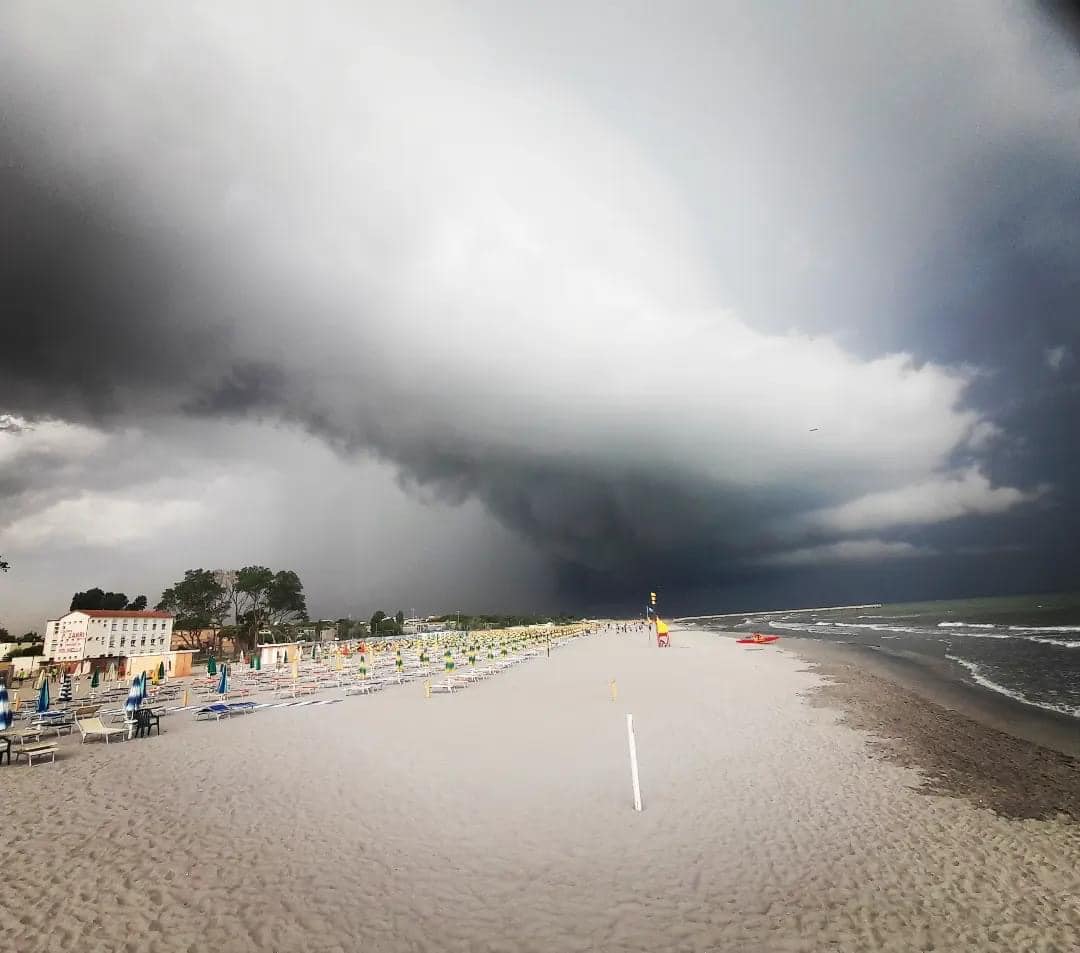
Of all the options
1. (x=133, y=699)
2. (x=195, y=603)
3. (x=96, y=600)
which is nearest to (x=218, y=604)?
(x=195, y=603)

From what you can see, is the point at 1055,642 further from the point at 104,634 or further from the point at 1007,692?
the point at 104,634

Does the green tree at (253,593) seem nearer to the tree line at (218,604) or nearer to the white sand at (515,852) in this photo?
the tree line at (218,604)

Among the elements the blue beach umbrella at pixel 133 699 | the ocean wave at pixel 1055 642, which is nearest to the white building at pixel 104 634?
the blue beach umbrella at pixel 133 699

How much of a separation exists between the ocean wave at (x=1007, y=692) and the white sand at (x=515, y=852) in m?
11.7

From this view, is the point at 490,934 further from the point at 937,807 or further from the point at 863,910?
the point at 937,807

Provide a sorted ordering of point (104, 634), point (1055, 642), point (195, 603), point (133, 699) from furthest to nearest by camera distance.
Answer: point (195, 603) → point (104, 634) → point (1055, 642) → point (133, 699)

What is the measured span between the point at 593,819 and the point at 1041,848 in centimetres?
724

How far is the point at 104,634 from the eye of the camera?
213 feet

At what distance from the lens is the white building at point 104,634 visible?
61844mm

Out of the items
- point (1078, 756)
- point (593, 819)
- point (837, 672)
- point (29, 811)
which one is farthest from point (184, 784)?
point (837, 672)

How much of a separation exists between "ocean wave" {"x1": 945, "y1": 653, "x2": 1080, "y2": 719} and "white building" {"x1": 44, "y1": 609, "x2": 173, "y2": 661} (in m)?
72.6

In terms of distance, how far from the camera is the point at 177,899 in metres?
6.71

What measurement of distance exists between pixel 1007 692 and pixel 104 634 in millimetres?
85297

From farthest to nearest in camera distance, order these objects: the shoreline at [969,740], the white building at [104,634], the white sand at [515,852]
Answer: the white building at [104,634] < the shoreline at [969,740] < the white sand at [515,852]
